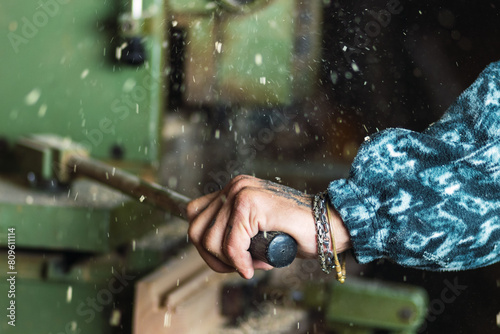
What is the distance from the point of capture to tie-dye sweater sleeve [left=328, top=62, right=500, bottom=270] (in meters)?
0.68

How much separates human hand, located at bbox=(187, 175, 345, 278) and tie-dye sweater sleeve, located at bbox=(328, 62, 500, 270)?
55mm

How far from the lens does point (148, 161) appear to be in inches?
56.6

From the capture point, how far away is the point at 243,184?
770 millimetres

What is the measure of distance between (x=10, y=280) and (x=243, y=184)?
0.69 m

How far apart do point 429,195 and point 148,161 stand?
0.90 metres

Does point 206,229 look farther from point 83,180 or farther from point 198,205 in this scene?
point 83,180

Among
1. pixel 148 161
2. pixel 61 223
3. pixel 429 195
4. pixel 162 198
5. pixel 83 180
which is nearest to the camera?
pixel 429 195

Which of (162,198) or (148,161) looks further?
(148,161)

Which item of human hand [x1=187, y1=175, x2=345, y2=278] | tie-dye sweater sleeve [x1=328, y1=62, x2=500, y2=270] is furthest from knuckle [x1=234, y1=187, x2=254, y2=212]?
tie-dye sweater sleeve [x1=328, y1=62, x2=500, y2=270]

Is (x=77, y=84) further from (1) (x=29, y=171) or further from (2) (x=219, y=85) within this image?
(2) (x=219, y=85)

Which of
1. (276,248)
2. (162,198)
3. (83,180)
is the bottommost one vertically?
(276,248)

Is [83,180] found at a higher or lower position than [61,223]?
higher

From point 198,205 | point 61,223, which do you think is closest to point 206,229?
point 198,205

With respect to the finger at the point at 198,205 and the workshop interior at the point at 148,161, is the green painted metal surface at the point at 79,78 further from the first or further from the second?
the finger at the point at 198,205
